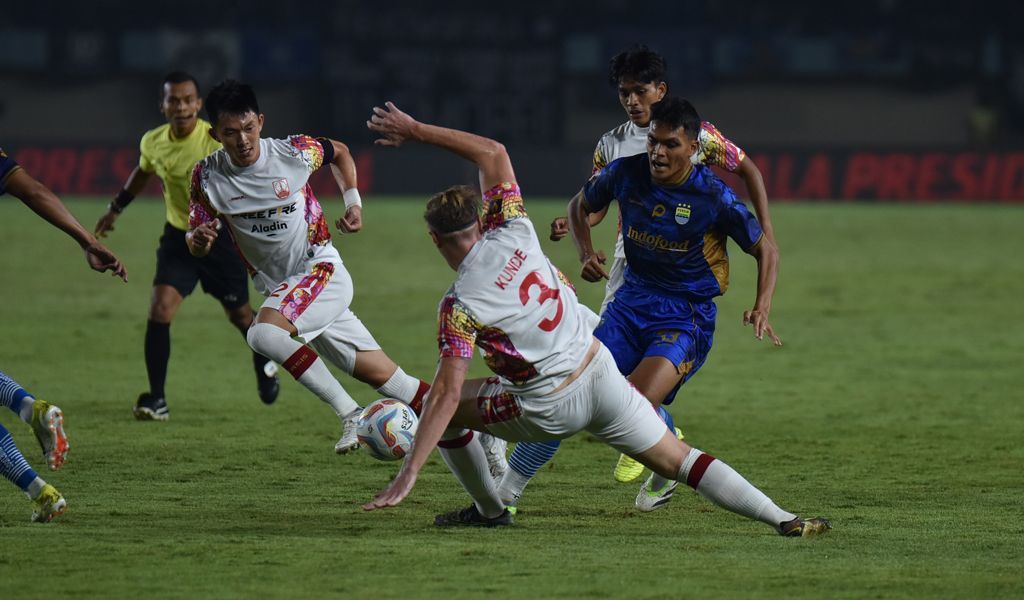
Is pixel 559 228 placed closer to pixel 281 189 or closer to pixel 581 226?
pixel 581 226

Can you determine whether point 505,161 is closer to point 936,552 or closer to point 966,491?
point 936,552

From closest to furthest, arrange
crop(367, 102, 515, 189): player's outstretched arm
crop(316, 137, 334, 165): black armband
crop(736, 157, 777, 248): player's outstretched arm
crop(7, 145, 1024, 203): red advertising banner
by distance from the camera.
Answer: crop(367, 102, 515, 189): player's outstretched arm, crop(736, 157, 777, 248): player's outstretched arm, crop(316, 137, 334, 165): black armband, crop(7, 145, 1024, 203): red advertising banner

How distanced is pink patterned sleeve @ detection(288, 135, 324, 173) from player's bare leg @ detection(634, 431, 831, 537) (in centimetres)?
290

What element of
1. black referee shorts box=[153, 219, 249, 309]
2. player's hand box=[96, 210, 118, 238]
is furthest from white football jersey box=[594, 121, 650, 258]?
player's hand box=[96, 210, 118, 238]

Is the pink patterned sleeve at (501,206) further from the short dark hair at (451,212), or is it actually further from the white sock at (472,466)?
the white sock at (472,466)

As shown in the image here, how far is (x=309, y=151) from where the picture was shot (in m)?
8.17

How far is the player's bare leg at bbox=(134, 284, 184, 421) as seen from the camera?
966cm

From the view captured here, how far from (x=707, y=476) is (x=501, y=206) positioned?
1.41 m

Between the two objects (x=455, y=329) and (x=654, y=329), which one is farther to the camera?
(x=654, y=329)

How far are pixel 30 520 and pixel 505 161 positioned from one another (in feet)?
8.55

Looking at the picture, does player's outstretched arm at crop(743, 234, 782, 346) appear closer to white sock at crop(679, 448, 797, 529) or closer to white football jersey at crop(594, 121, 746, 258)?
white football jersey at crop(594, 121, 746, 258)

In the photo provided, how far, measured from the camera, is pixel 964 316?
1553 centimetres

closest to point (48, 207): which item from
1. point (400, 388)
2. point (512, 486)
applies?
point (400, 388)

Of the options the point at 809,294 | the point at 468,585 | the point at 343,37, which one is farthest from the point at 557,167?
the point at 468,585
